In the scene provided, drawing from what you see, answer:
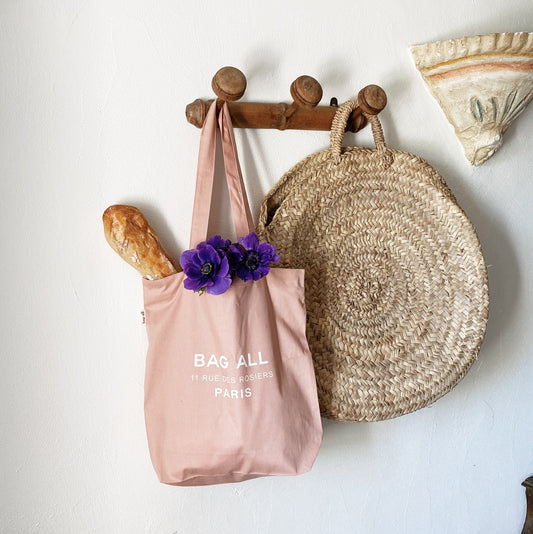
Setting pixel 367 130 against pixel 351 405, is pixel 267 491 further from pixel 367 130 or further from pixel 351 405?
pixel 367 130

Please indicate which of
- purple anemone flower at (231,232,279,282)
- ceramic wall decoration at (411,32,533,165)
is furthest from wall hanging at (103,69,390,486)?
ceramic wall decoration at (411,32,533,165)

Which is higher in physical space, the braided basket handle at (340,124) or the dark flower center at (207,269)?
the braided basket handle at (340,124)

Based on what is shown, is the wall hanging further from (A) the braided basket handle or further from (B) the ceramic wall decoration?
(B) the ceramic wall decoration

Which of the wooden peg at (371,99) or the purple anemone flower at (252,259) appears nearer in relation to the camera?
the purple anemone flower at (252,259)

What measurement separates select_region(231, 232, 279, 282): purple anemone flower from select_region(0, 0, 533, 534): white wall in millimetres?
145

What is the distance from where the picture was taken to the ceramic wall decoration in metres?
0.84

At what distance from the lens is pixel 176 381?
689 millimetres

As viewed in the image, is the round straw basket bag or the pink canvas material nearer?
the pink canvas material

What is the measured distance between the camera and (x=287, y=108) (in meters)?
0.78

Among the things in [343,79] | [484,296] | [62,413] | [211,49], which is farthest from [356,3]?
[62,413]

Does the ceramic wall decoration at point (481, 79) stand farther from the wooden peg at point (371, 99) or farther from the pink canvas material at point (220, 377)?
the pink canvas material at point (220, 377)

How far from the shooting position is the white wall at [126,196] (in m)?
0.70

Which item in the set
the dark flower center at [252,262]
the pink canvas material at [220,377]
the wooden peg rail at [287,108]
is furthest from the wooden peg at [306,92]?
the dark flower center at [252,262]

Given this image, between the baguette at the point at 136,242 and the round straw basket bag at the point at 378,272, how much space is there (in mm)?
152
